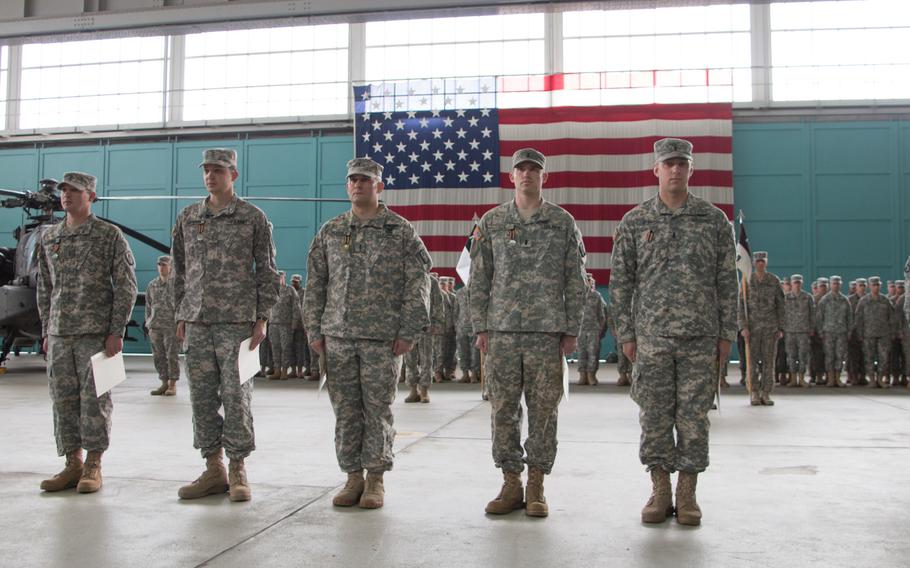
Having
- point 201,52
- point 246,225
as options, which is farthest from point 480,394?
point 201,52

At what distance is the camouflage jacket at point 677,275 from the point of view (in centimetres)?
344

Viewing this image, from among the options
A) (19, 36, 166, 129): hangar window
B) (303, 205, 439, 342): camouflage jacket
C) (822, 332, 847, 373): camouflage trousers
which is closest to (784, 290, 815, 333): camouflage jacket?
(822, 332, 847, 373): camouflage trousers

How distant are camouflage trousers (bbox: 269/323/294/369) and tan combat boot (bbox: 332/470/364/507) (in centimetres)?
832

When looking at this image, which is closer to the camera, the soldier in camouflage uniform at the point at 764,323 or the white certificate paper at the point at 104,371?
the white certificate paper at the point at 104,371

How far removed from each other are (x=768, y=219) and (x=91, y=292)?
14.9 m

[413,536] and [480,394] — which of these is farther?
[480,394]

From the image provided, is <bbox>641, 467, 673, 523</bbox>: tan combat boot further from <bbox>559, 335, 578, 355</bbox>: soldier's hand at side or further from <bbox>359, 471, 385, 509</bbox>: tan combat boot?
<bbox>359, 471, 385, 509</bbox>: tan combat boot

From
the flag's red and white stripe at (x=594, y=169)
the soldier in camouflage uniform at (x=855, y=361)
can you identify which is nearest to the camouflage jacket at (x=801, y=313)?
the soldier in camouflage uniform at (x=855, y=361)

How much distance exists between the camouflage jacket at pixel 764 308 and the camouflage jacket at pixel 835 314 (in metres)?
3.03

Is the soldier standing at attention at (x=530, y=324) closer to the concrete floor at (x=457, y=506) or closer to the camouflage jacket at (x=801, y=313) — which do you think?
the concrete floor at (x=457, y=506)

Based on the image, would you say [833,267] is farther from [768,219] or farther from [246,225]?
[246,225]

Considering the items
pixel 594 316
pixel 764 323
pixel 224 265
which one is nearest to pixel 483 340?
pixel 224 265

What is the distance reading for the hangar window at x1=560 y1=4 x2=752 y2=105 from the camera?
15797 mm

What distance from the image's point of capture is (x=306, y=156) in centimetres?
1761
